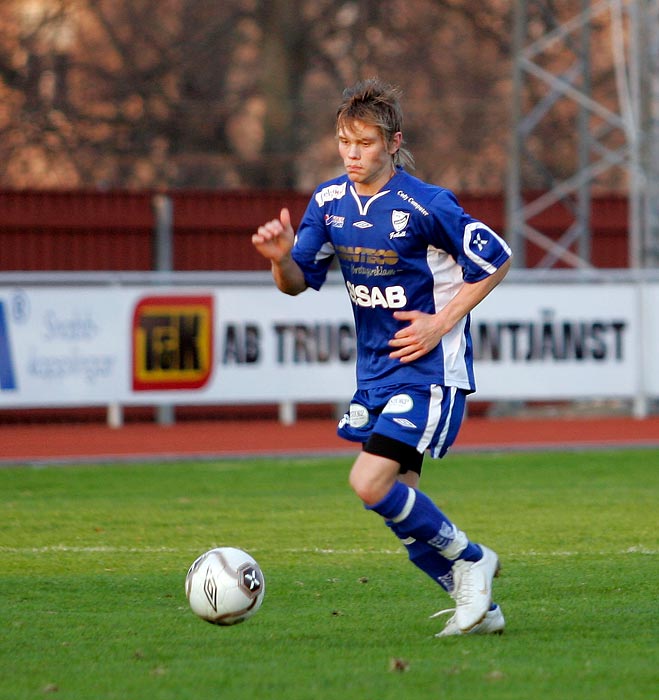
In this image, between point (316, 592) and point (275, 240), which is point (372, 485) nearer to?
point (275, 240)

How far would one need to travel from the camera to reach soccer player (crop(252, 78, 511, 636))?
5523mm

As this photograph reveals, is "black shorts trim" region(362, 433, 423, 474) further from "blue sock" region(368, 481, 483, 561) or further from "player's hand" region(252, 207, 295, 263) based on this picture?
"player's hand" region(252, 207, 295, 263)

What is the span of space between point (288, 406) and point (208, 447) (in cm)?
242

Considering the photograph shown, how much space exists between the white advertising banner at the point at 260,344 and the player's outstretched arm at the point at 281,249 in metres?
9.93

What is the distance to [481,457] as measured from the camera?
13406 mm

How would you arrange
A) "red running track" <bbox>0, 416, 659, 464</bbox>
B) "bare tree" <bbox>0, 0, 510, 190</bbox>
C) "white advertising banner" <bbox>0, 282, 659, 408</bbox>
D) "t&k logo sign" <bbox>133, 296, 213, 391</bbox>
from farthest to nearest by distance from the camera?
"bare tree" <bbox>0, 0, 510, 190</bbox> < "t&k logo sign" <bbox>133, 296, 213, 391</bbox> < "white advertising banner" <bbox>0, 282, 659, 408</bbox> < "red running track" <bbox>0, 416, 659, 464</bbox>

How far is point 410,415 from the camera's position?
5.52 metres

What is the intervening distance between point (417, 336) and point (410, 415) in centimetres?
31

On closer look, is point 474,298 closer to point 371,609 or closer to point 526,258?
point 371,609

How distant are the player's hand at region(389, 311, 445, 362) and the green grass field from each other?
1111 millimetres

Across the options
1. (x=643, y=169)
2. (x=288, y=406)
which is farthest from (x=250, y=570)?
(x=643, y=169)

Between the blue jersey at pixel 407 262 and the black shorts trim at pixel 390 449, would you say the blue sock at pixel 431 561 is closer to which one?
the black shorts trim at pixel 390 449

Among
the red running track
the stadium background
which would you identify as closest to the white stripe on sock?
the red running track

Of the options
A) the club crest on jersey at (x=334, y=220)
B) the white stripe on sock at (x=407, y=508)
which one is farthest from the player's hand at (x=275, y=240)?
the white stripe on sock at (x=407, y=508)
